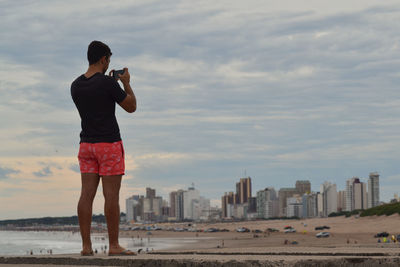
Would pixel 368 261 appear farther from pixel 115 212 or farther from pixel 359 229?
pixel 359 229

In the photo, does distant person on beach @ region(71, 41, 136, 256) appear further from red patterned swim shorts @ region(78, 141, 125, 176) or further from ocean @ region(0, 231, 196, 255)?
ocean @ region(0, 231, 196, 255)

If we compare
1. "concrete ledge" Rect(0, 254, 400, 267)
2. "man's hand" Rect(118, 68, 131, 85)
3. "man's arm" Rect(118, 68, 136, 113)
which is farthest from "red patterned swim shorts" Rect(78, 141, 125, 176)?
"concrete ledge" Rect(0, 254, 400, 267)

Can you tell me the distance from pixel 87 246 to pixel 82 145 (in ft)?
3.50

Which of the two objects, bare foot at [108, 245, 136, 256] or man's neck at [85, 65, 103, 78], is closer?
bare foot at [108, 245, 136, 256]

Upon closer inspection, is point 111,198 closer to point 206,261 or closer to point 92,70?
point 92,70

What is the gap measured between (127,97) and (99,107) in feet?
1.04

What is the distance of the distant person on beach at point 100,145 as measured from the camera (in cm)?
581

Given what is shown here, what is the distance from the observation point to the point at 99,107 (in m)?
5.91

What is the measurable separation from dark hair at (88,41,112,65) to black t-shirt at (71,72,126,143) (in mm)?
270

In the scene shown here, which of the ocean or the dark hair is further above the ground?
the dark hair

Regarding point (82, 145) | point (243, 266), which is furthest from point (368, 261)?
point (82, 145)

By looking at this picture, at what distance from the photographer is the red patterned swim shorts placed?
5789mm

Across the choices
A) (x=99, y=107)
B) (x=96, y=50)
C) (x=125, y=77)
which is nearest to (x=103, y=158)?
(x=99, y=107)

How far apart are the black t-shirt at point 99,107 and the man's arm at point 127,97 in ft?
0.19
